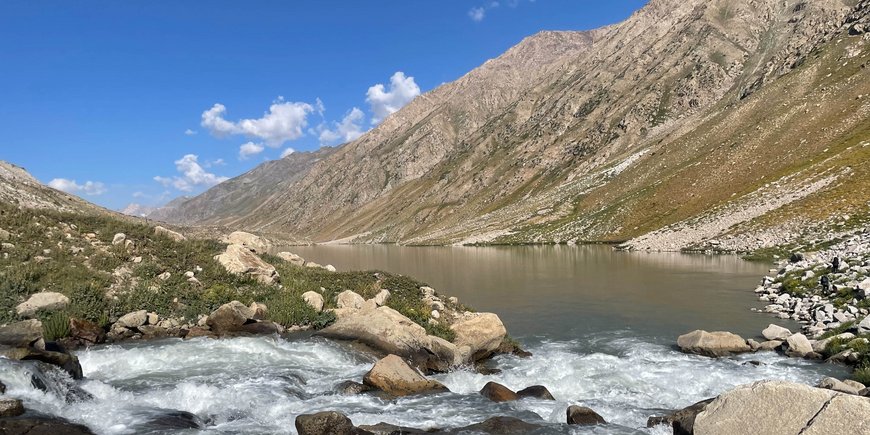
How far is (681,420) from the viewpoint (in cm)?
1423

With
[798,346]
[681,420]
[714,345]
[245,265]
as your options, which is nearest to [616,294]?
[714,345]

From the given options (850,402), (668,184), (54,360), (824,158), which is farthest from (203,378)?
(668,184)

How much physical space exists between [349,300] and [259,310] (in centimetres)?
545

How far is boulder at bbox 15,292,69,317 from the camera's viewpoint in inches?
945

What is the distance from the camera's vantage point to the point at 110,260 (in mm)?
31594

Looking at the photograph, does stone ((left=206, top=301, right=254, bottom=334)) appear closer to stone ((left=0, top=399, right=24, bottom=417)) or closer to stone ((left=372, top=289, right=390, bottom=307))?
stone ((left=372, top=289, right=390, bottom=307))

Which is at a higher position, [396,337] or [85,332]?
[85,332]

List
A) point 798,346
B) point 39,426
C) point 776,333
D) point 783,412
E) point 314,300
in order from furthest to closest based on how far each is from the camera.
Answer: point 314,300 < point 776,333 < point 798,346 < point 39,426 < point 783,412

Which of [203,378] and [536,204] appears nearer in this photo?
[203,378]

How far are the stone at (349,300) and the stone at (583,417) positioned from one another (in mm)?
18000

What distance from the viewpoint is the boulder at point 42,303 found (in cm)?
2400

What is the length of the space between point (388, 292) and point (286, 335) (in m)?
8.30

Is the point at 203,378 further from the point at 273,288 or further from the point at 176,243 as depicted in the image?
the point at 176,243

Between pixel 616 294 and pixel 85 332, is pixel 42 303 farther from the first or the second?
pixel 616 294
